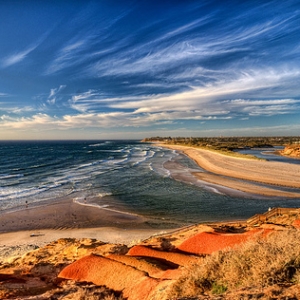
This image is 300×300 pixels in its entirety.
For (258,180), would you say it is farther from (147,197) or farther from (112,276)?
(112,276)

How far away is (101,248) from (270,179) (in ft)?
99.0

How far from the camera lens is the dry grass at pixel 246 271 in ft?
21.1

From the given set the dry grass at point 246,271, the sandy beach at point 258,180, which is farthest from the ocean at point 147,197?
the dry grass at point 246,271

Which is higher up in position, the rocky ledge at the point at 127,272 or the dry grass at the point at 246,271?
the dry grass at the point at 246,271

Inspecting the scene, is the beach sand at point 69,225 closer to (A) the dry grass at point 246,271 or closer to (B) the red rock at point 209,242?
(B) the red rock at point 209,242

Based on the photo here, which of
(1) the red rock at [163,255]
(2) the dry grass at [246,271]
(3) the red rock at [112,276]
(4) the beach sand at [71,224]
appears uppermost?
(2) the dry grass at [246,271]

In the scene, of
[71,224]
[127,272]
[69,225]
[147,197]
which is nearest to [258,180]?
[147,197]

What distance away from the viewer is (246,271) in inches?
274

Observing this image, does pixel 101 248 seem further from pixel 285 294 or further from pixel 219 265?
pixel 285 294

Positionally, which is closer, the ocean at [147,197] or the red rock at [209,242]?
the red rock at [209,242]

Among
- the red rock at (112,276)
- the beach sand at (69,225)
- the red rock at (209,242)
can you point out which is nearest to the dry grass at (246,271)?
the red rock at (112,276)

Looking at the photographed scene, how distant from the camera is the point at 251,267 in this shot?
6.92m

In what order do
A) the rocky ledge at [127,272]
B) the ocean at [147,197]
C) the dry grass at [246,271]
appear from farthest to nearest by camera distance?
the ocean at [147,197] → the rocky ledge at [127,272] → the dry grass at [246,271]

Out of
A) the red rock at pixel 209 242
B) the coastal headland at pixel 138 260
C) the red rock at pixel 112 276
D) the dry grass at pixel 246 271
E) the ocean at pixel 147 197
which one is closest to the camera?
the dry grass at pixel 246 271
